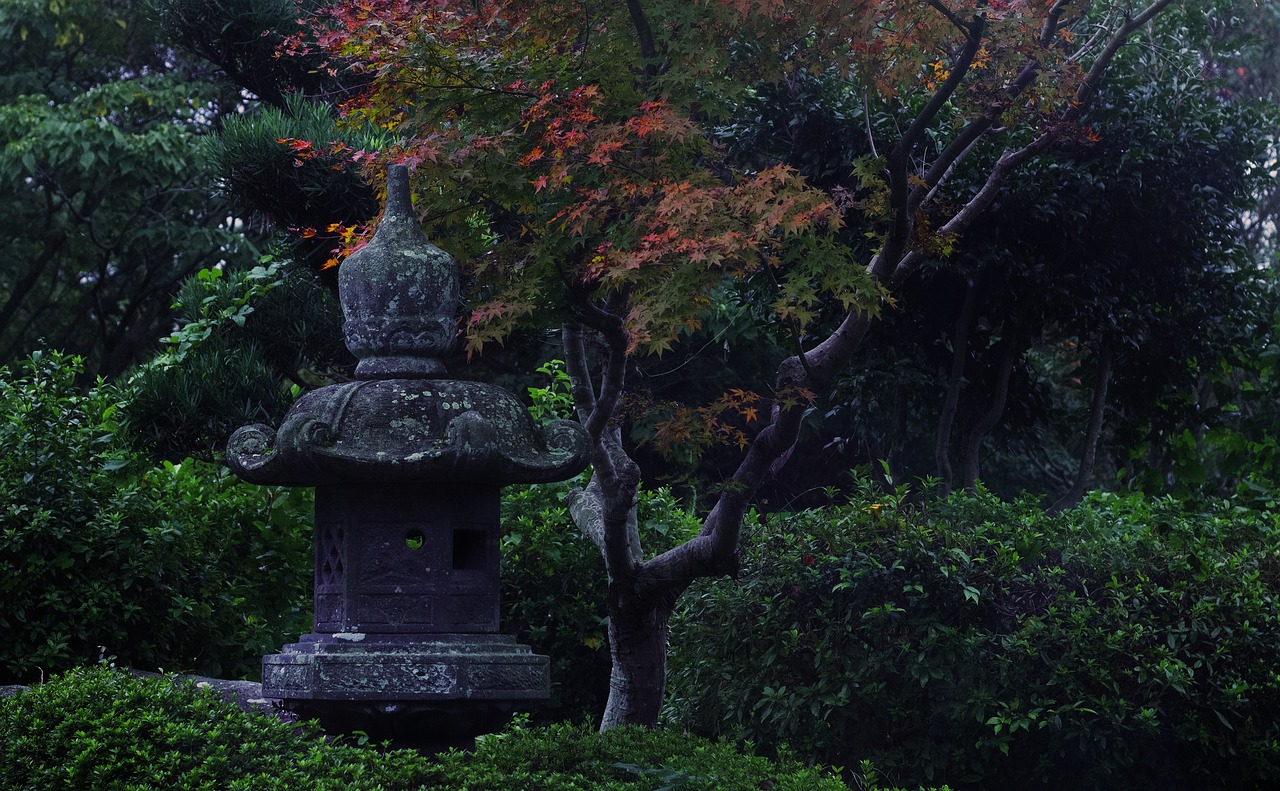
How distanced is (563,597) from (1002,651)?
10.8 ft

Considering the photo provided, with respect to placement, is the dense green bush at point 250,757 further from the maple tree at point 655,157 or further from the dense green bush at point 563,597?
the dense green bush at point 563,597

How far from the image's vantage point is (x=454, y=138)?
5266 mm

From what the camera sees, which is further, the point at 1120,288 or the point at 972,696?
the point at 1120,288

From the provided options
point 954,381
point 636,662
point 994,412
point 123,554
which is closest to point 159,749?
point 636,662

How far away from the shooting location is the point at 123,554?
267 inches

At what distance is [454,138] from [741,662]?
297 cm

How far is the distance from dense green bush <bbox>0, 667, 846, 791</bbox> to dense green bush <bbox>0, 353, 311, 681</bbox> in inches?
76.2

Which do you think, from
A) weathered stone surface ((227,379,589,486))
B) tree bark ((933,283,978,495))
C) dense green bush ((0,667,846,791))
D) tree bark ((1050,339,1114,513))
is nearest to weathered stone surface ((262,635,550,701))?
dense green bush ((0,667,846,791))

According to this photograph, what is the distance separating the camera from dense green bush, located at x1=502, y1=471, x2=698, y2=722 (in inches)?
322

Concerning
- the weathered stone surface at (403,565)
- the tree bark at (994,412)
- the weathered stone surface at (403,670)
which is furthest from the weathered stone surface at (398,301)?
the tree bark at (994,412)

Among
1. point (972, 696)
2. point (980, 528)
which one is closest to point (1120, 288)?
point (980, 528)

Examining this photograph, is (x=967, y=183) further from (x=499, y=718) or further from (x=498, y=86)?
(x=499, y=718)

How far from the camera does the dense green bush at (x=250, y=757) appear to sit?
13.3 ft

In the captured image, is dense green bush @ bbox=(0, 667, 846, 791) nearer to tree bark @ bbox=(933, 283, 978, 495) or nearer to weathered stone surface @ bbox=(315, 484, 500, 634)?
weathered stone surface @ bbox=(315, 484, 500, 634)
